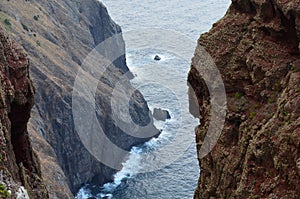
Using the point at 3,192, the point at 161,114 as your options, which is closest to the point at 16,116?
the point at 3,192

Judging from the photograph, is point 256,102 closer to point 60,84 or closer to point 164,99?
point 60,84

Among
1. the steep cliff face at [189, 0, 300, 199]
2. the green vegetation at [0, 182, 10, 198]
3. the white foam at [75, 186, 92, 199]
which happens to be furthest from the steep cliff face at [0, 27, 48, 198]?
the white foam at [75, 186, 92, 199]

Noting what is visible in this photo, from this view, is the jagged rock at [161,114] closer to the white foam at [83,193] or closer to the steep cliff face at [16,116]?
the white foam at [83,193]

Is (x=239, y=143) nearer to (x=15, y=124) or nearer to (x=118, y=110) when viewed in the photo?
(x=15, y=124)

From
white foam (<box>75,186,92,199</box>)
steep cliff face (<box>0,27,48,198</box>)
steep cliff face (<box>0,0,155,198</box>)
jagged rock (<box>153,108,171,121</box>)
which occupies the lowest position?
white foam (<box>75,186,92,199</box>)

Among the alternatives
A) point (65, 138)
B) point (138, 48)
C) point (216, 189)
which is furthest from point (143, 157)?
point (216, 189)

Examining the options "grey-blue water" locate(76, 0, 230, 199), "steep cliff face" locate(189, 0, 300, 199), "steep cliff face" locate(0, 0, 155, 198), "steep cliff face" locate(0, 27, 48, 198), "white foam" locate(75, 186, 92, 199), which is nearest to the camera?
"steep cliff face" locate(189, 0, 300, 199)

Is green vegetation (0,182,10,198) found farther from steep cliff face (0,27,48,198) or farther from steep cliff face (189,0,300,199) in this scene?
steep cliff face (189,0,300,199)

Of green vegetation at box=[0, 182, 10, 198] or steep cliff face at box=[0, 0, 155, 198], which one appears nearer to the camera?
green vegetation at box=[0, 182, 10, 198]

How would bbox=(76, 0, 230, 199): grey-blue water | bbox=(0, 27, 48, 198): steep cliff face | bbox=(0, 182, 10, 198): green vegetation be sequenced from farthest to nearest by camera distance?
Answer: bbox=(76, 0, 230, 199): grey-blue water
bbox=(0, 27, 48, 198): steep cliff face
bbox=(0, 182, 10, 198): green vegetation
